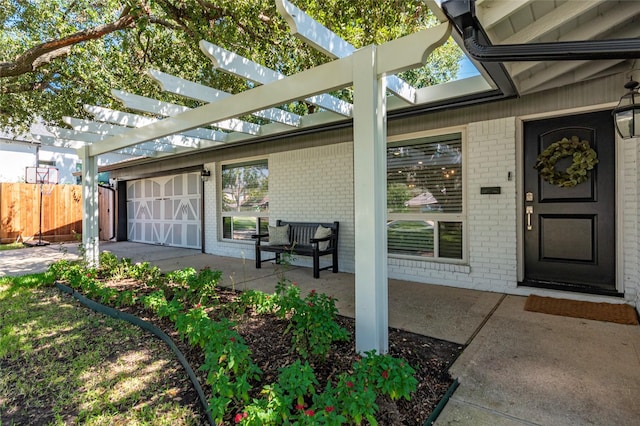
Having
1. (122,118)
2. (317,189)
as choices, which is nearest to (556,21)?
(317,189)

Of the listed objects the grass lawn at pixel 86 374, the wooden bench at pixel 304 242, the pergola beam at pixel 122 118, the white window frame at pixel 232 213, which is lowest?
the grass lawn at pixel 86 374

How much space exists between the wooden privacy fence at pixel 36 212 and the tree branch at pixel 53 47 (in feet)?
21.9

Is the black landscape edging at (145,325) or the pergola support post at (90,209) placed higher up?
the pergola support post at (90,209)

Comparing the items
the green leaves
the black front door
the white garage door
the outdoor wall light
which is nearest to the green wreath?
the black front door

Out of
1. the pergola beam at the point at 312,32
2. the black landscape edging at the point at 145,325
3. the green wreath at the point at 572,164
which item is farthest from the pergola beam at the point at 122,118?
the green wreath at the point at 572,164

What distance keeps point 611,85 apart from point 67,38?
6321 millimetres

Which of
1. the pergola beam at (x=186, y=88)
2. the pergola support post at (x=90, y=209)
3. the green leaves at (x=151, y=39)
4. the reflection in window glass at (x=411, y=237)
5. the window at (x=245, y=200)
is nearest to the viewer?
the pergola beam at (x=186, y=88)

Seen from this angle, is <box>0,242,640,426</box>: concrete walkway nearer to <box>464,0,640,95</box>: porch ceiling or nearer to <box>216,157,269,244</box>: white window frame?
<box>464,0,640,95</box>: porch ceiling

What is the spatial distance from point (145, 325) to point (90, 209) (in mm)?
3643

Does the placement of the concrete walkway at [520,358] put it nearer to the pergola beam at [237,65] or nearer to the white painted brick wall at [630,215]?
the white painted brick wall at [630,215]

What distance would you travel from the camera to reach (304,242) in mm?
5594

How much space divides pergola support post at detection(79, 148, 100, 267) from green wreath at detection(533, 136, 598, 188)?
6.59 m

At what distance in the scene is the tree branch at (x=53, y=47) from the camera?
4.15 meters

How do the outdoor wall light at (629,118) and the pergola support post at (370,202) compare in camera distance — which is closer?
the pergola support post at (370,202)
